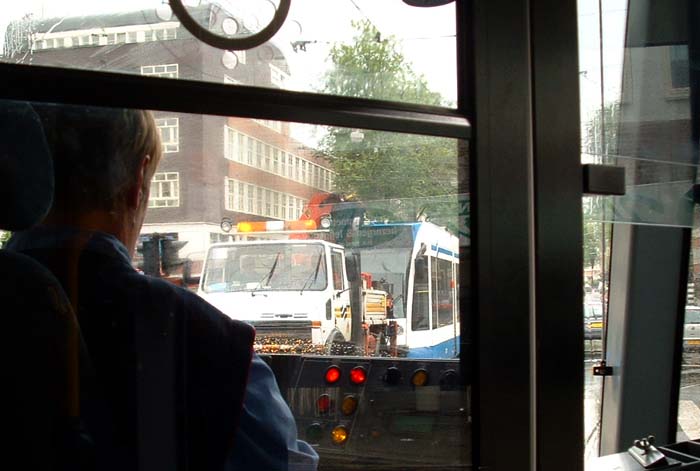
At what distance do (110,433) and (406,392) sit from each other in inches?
18.7

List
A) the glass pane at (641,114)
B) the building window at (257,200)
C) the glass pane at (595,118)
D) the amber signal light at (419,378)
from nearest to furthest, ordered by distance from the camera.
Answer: the building window at (257,200) < the amber signal light at (419,378) < the glass pane at (595,118) < the glass pane at (641,114)

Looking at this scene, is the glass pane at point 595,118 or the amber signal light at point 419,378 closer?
the amber signal light at point 419,378

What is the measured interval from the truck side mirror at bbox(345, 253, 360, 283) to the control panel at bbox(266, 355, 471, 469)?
0.13m

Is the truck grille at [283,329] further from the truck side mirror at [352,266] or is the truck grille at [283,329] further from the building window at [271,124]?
the building window at [271,124]

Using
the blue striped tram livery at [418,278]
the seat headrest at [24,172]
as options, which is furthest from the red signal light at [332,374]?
the seat headrest at [24,172]

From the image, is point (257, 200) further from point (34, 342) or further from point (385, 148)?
point (34, 342)

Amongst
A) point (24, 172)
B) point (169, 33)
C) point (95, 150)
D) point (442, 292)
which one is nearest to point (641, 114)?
point (442, 292)

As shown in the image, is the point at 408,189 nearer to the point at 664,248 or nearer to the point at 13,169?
the point at 13,169

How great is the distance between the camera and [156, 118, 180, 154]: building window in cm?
112

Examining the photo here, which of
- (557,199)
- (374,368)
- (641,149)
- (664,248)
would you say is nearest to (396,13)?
→ (557,199)

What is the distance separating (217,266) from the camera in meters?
1.13

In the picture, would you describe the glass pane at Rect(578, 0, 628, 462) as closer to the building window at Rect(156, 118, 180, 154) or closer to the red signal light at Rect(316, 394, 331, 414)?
the red signal light at Rect(316, 394, 331, 414)

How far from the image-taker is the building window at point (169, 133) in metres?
1.12

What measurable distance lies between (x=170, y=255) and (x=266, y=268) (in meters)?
0.14
